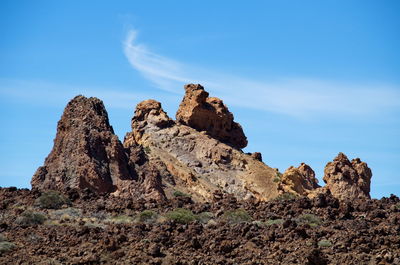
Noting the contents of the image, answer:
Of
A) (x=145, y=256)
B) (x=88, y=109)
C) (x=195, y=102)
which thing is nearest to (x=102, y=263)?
(x=145, y=256)

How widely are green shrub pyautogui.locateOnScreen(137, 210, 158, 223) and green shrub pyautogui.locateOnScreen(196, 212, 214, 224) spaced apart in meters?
2.17

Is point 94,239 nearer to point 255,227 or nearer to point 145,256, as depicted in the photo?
point 145,256

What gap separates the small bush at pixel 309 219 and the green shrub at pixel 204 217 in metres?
4.71

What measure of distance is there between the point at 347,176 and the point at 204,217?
48329 mm

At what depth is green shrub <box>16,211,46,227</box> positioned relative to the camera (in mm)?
48219

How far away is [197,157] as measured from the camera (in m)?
110

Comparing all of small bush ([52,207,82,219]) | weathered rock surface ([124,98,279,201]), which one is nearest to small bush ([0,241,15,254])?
small bush ([52,207,82,219])

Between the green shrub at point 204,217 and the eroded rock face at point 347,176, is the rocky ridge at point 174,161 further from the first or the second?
the green shrub at point 204,217

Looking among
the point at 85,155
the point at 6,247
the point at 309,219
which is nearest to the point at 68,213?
the point at 6,247

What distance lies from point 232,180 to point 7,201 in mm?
A: 55159

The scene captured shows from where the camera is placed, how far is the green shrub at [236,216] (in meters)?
49.4

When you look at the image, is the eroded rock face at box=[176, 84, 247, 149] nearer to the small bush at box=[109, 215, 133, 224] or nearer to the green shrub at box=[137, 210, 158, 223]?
the small bush at box=[109, 215, 133, 224]

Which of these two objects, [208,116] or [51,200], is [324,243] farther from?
[208,116]

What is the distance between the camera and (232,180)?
10688 cm
